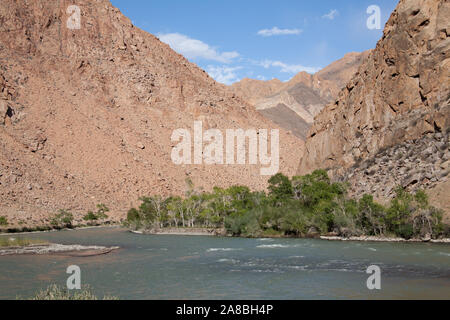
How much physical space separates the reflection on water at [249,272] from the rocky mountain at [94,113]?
41.5m

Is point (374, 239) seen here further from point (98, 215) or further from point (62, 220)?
point (98, 215)

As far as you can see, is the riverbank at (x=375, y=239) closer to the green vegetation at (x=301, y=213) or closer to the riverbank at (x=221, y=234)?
the riverbank at (x=221, y=234)

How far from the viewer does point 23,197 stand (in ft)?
232

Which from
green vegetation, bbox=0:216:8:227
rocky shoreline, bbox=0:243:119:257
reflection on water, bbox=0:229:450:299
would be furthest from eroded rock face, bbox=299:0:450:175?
green vegetation, bbox=0:216:8:227

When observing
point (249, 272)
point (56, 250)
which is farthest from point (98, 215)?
point (249, 272)

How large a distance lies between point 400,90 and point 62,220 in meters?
49.4

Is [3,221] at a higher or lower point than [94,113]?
lower

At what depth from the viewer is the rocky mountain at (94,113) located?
259 feet

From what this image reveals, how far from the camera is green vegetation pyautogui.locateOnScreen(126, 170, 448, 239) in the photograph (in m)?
41.2

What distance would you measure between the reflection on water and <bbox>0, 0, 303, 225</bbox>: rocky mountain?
136ft

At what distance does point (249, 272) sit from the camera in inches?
989

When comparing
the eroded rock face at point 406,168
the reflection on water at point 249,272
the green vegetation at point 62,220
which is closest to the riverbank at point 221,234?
the reflection on water at point 249,272
